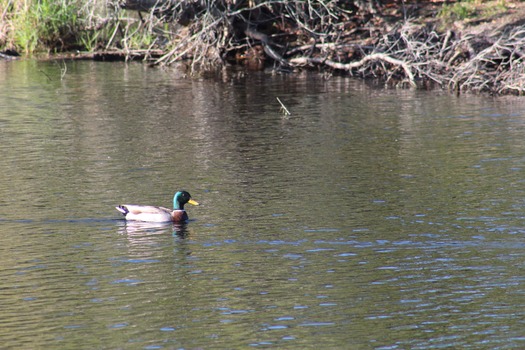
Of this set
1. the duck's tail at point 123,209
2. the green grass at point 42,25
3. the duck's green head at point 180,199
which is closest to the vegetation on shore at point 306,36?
the green grass at point 42,25

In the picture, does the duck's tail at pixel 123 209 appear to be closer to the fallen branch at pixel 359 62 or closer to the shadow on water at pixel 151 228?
the shadow on water at pixel 151 228

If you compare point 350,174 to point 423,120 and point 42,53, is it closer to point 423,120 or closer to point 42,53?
point 423,120

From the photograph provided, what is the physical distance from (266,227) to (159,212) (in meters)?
1.75

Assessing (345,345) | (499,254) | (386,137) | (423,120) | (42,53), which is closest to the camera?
(345,345)

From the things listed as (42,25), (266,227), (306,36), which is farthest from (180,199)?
(42,25)

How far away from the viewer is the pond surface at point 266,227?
34.0 ft

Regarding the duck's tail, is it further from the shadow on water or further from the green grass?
the green grass

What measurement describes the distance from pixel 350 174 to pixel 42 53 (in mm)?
20966

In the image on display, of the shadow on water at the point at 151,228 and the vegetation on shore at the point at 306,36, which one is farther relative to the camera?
the vegetation on shore at the point at 306,36

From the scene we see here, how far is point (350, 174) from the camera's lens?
17.6 metres

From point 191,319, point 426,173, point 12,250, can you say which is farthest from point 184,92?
point 191,319

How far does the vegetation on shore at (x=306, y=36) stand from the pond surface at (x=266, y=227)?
3.20 metres

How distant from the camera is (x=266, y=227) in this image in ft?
46.1

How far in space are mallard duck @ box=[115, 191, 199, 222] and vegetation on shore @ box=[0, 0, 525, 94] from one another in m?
14.6
